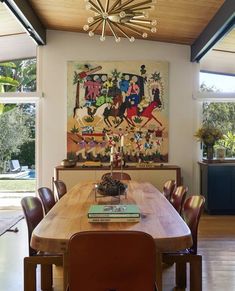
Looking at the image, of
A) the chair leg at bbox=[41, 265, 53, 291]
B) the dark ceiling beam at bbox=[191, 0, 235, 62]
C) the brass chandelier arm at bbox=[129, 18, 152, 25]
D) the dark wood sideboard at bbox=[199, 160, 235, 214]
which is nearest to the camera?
the chair leg at bbox=[41, 265, 53, 291]

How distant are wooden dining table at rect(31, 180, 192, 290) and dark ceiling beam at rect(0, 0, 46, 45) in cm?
279

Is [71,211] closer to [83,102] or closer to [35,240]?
[35,240]

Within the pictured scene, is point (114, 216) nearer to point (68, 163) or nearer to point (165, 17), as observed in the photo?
point (165, 17)

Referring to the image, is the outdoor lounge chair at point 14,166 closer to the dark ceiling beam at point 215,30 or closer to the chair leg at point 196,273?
the dark ceiling beam at point 215,30

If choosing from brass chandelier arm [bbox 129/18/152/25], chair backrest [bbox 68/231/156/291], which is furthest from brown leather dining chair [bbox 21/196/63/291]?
brass chandelier arm [bbox 129/18/152/25]

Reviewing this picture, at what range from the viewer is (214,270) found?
338cm

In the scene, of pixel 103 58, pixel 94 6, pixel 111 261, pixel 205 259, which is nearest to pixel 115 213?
pixel 111 261

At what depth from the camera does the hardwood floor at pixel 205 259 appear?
10.1 feet

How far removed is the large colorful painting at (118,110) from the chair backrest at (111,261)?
469cm

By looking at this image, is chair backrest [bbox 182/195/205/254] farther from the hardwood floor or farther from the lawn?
the lawn

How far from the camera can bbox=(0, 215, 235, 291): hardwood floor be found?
10.1 feet

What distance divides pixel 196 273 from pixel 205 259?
144 centimetres

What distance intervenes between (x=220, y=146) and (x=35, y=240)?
17.0 feet

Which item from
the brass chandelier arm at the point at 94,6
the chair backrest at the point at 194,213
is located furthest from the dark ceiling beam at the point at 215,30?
the chair backrest at the point at 194,213
